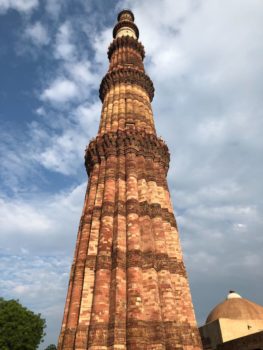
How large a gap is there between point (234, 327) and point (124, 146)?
12379 mm

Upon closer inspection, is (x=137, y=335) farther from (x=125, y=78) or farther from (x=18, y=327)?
(x=18, y=327)

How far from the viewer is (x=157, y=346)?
10391 millimetres

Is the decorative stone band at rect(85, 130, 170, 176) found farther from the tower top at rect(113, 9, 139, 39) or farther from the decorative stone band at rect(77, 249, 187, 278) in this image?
the tower top at rect(113, 9, 139, 39)

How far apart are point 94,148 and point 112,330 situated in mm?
10184

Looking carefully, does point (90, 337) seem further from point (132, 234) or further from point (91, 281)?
point (132, 234)

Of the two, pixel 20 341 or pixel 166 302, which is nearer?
pixel 166 302

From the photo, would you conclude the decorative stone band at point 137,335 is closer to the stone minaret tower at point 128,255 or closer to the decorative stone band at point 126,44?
the stone minaret tower at point 128,255

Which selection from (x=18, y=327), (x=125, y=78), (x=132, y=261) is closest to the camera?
(x=132, y=261)

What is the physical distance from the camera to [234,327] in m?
18.1

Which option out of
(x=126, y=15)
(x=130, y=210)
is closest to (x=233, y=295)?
(x=130, y=210)

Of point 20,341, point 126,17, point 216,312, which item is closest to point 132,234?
point 216,312

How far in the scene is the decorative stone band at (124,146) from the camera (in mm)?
17263

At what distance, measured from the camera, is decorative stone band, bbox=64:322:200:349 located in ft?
34.0

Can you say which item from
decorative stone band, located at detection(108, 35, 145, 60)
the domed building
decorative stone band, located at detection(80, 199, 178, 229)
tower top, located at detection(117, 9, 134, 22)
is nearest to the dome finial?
the domed building
